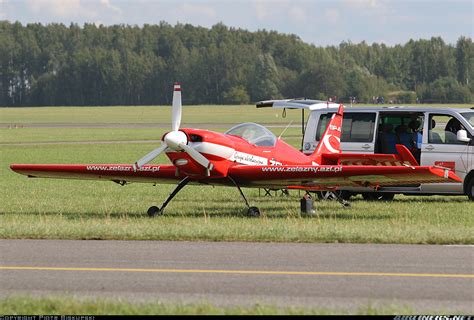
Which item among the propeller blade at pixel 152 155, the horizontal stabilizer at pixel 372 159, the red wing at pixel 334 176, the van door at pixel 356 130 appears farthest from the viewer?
the van door at pixel 356 130

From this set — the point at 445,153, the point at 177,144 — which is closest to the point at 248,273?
the point at 177,144

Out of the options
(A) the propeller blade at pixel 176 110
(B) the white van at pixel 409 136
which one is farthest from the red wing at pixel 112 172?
(B) the white van at pixel 409 136

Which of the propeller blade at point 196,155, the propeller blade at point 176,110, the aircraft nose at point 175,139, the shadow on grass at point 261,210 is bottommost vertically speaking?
the shadow on grass at point 261,210

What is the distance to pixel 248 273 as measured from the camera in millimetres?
10320

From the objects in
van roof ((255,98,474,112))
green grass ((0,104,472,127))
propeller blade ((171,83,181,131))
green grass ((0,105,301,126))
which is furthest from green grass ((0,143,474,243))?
green grass ((0,105,301,126))

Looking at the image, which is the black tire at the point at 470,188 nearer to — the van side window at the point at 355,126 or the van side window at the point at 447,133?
the van side window at the point at 447,133

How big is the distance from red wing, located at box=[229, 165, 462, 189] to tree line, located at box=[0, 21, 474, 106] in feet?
413

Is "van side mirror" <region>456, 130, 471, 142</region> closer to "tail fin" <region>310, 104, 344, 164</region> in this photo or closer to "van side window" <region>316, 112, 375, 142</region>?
"van side window" <region>316, 112, 375, 142</region>

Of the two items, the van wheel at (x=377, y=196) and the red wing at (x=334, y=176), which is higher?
the red wing at (x=334, y=176)

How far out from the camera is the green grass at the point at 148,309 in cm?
809

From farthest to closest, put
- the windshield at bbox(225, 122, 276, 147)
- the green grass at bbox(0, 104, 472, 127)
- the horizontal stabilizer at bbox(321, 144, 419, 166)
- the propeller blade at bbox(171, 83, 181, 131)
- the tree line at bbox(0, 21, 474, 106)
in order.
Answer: the tree line at bbox(0, 21, 474, 106)
the green grass at bbox(0, 104, 472, 127)
the horizontal stabilizer at bbox(321, 144, 419, 166)
the windshield at bbox(225, 122, 276, 147)
the propeller blade at bbox(171, 83, 181, 131)

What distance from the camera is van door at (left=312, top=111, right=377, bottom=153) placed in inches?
769

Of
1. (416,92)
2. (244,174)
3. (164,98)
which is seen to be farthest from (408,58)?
(244,174)

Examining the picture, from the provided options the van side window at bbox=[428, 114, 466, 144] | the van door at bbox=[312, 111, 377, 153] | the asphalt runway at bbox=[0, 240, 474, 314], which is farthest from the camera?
the van door at bbox=[312, 111, 377, 153]
